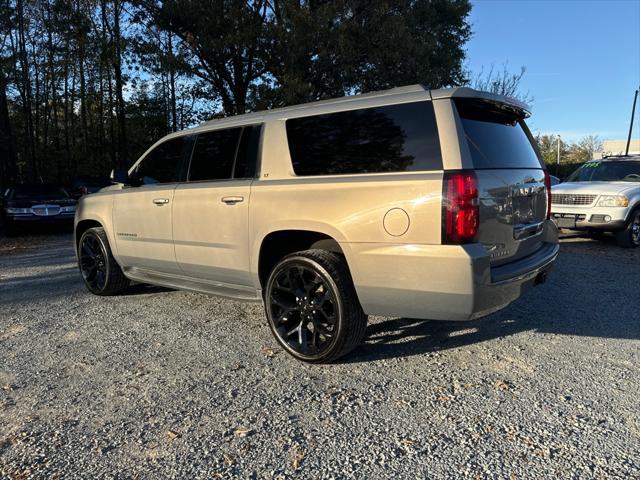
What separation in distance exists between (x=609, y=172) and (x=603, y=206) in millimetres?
1585

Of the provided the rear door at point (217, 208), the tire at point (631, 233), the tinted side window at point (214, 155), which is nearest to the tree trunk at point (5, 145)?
the tinted side window at point (214, 155)

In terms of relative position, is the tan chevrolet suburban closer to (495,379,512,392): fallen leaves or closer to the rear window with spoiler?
the rear window with spoiler

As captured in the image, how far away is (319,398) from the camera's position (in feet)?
9.93

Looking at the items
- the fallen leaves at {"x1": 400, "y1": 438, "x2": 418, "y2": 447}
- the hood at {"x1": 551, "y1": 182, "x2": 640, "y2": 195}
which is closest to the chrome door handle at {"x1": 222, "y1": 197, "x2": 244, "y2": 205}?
the fallen leaves at {"x1": 400, "y1": 438, "x2": 418, "y2": 447}

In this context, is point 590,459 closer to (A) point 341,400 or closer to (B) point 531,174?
(A) point 341,400

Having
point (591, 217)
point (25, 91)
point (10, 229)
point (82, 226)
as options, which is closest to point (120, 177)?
point (82, 226)

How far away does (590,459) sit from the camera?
2.34 metres

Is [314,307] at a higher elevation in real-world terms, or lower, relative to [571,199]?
lower

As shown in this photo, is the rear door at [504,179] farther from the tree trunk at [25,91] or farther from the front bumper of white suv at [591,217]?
the tree trunk at [25,91]

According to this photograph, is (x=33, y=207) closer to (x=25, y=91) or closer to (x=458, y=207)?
(x=458, y=207)

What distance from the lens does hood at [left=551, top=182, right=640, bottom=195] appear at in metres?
8.55

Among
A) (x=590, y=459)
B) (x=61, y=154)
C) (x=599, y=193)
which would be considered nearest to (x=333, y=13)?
(x=599, y=193)

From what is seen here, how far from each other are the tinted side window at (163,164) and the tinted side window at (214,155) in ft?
0.83

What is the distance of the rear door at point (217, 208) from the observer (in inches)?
157
